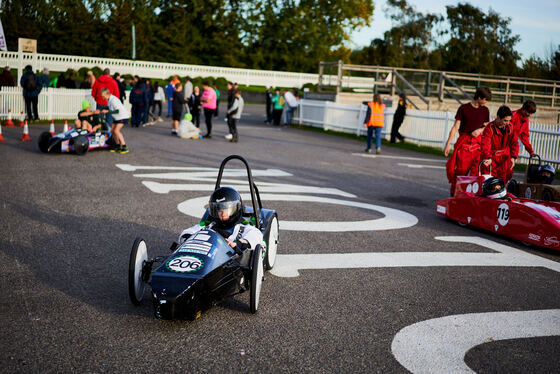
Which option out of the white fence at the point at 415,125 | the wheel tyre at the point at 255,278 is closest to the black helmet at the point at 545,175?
the wheel tyre at the point at 255,278

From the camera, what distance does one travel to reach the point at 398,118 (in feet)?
69.1

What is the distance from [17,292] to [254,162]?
388 inches

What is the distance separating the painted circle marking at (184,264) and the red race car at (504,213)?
16.4 ft

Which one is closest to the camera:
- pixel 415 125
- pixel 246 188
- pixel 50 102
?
pixel 246 188

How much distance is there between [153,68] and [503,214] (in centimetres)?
4550

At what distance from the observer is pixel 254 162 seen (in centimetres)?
1461

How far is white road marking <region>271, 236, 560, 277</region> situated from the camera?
20.7 ft

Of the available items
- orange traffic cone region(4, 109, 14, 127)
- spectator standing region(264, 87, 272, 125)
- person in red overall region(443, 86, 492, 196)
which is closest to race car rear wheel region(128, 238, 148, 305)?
person in red overall region(443, 86, 492, 196)

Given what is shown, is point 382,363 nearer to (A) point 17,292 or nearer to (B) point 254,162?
(A) point 17,292

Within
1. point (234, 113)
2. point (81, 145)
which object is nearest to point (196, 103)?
point (234, 113)

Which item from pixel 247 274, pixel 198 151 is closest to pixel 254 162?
pixel 198 151

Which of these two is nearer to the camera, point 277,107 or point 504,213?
point 504,213

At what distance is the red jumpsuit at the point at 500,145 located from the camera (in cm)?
943

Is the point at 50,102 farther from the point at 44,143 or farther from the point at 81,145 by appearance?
the point at 81,145
